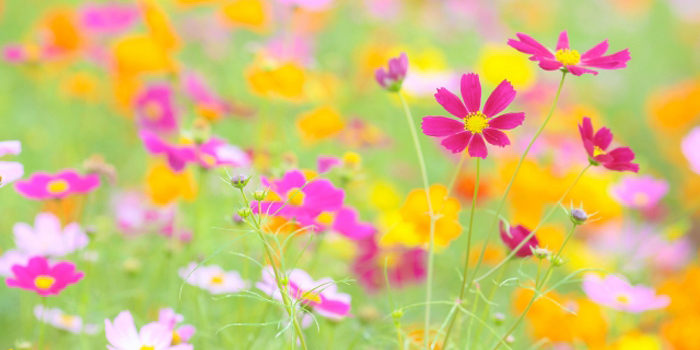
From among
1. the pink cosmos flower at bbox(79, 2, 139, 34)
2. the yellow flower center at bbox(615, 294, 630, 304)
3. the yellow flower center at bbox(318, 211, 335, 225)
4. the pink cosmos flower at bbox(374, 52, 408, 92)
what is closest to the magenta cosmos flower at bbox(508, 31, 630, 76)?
the pink cosmos flower at bbox(374, 52, 408, 92)

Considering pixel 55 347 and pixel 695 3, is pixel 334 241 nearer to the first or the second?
pixel 55 347

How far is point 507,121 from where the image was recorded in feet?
1.63

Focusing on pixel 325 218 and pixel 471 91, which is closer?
pixel 471 91

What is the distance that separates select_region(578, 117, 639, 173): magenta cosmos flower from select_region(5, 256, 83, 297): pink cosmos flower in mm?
470

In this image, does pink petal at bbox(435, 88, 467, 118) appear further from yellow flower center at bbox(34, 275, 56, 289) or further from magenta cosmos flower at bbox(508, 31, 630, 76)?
yellow flower center at bbox(34, 275, 56, 289)

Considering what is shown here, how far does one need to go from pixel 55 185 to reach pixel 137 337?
0.80 ft

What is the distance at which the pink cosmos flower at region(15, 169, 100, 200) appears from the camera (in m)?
0.68

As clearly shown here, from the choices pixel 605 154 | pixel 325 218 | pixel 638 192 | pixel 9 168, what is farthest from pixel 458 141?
pixel 638 192

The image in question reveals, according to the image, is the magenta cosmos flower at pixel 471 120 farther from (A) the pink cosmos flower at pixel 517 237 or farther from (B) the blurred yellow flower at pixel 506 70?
(B) the blurred yellow flower at pixel 506 70

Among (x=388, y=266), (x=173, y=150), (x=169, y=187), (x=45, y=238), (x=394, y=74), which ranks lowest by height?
(x=388, y=266)

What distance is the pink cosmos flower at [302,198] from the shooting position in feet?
1.85

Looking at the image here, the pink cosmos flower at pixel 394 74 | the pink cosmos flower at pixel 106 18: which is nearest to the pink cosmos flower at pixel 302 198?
the pink cosmos flower at pixel 394 74

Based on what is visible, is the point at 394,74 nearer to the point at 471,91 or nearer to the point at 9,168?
the point at 471,91

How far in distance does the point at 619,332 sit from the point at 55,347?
80 centimetres
